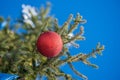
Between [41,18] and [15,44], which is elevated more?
[41,18]

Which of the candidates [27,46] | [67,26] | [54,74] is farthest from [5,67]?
[67,26]

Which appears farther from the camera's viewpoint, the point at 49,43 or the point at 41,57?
the point at 41,57

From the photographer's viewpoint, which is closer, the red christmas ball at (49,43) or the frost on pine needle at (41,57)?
the red christmas ball at (49,43)

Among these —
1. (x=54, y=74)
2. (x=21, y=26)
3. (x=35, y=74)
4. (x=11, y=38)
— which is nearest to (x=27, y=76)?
(x=35, y=74)

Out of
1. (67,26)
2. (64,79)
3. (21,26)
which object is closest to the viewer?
(67,26)

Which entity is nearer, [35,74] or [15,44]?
[35,74]

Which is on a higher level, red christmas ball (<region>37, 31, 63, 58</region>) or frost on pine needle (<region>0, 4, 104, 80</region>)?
frost on pine needle (<region>0, 4, 104, 80</region>)

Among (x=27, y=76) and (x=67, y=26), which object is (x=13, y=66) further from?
(x=67, y=26)

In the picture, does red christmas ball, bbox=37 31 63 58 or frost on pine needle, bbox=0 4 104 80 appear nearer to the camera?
red christmas ball, bbox=37 31 63 58

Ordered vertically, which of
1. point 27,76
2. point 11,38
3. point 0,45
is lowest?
point 27,76

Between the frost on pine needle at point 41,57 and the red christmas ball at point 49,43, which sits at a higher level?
the frost on pine needle at point 41,57

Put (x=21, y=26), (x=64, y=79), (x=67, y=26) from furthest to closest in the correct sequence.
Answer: (x=21, y=26)
(x=64, y=79)
(x=67, y=26)
